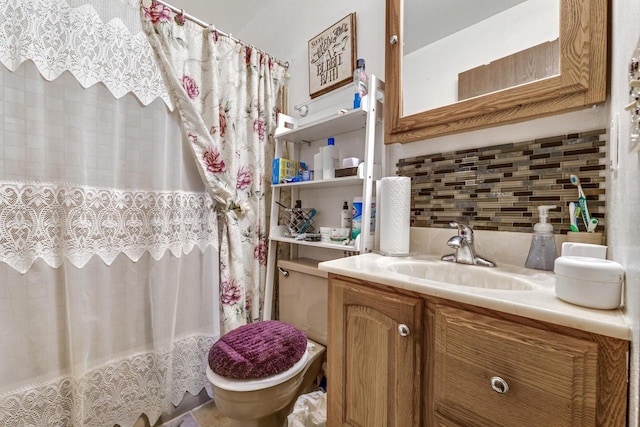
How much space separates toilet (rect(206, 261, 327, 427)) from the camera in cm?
94

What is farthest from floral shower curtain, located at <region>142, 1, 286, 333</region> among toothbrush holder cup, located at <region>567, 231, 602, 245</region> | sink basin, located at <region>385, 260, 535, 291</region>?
toothbrush holder cup, located at <region>567, 231, 602, 245</region>

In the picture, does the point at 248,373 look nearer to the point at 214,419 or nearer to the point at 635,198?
the point at 214,419

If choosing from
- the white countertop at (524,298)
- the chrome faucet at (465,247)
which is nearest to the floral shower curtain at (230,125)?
the white countertop at (524,298)

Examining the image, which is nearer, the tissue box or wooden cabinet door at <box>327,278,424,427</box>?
wooden cabinet door at <box>327,278,424,427</box>

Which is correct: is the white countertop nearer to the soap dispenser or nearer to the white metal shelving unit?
the soap dispenser

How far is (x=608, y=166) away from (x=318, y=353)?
1246mm

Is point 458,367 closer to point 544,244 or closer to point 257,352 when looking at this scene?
point 544,244

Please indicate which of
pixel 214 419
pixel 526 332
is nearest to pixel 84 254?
pixel 214 419

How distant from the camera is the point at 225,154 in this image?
142cm

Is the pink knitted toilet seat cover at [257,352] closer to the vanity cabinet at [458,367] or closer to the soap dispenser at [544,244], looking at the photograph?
the vanity cabinet at [458,367]

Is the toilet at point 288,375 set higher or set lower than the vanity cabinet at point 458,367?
lower

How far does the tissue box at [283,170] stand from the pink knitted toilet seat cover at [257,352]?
0.81m

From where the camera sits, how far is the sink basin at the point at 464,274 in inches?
28.9

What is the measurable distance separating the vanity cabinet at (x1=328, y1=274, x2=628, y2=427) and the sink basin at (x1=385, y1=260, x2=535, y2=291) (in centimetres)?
21
